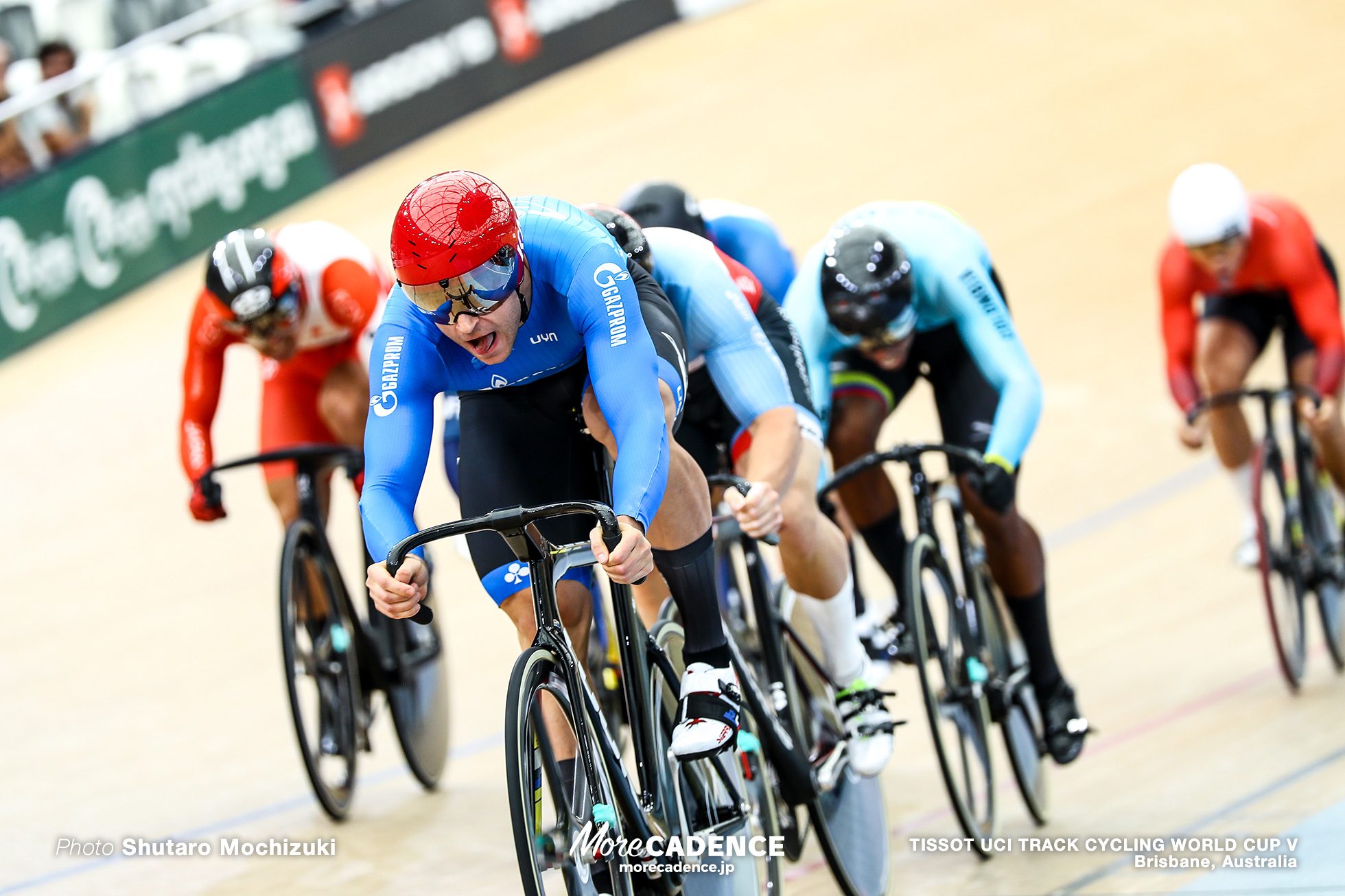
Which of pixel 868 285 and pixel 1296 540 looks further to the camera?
pixel 1296 540

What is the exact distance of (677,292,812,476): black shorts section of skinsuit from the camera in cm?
390

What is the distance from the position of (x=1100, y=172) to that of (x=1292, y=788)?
26.6 feet

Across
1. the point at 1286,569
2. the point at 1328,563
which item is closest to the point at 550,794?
the point at 1286,569

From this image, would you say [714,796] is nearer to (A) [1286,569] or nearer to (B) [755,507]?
(B) [755,507]

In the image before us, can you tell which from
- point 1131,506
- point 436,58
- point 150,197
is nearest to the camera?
point 1131,506

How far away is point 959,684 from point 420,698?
5.53 ft

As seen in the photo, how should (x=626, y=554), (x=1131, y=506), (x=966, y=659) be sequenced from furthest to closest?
(x=1131, y=506)
(x=966, y=659)
(x=626, y=554)

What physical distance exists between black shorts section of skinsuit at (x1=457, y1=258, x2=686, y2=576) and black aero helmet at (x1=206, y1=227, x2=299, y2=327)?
1453mm

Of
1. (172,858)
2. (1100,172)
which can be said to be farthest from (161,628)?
(1100,172)

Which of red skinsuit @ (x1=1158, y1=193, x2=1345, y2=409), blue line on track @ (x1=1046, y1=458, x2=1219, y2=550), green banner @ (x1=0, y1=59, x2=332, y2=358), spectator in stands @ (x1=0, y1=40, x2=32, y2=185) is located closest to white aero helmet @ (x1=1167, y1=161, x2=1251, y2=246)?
red skinsuit @ (x1=1158, y1=193, x2=1345, y2=409)

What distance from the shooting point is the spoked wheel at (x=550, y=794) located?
→ 2.48m

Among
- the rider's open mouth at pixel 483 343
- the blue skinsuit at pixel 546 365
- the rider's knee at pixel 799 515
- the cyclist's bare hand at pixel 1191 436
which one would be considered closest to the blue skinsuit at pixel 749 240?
the rider's knee at pixel 799 515

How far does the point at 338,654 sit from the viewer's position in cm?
452

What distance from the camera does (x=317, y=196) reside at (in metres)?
11.5
